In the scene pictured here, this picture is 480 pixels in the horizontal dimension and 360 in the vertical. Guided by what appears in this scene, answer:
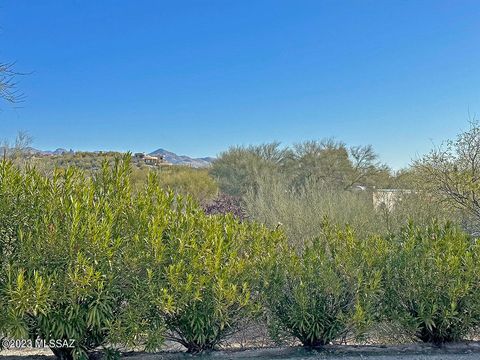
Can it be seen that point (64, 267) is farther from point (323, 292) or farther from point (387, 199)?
point (387, 199)

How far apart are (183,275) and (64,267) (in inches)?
46.2

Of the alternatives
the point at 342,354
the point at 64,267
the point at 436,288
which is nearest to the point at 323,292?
the point at 342,354

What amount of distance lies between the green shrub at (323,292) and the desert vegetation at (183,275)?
0.04ft

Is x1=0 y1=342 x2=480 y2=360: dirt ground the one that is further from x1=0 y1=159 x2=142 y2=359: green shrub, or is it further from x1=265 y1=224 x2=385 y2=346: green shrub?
x1=0 y1=159 x2=142 y2=359: green shrub

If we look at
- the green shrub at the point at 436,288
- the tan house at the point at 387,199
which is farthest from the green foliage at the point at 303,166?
the green shrub at the point at 436,288

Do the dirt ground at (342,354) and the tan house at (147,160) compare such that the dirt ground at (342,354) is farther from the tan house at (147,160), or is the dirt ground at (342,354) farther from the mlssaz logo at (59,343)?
the tan house at (147,160)

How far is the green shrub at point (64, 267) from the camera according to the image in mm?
3143

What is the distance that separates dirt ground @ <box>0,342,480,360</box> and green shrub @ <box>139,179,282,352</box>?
0.27 meters

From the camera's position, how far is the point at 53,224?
3367mm

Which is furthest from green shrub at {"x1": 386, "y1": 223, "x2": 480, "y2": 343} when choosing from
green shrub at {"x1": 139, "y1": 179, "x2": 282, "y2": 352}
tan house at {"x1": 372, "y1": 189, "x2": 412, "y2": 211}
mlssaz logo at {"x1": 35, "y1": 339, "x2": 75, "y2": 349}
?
tan house at {"x1": 372, "y1": 189, "x2": 412, "y2": 211}

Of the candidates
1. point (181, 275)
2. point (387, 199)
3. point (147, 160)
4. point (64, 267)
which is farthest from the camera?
point (147, 160)

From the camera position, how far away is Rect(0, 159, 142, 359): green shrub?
3143 mm

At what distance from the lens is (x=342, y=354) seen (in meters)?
4.01

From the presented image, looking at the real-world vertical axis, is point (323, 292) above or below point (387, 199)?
below
